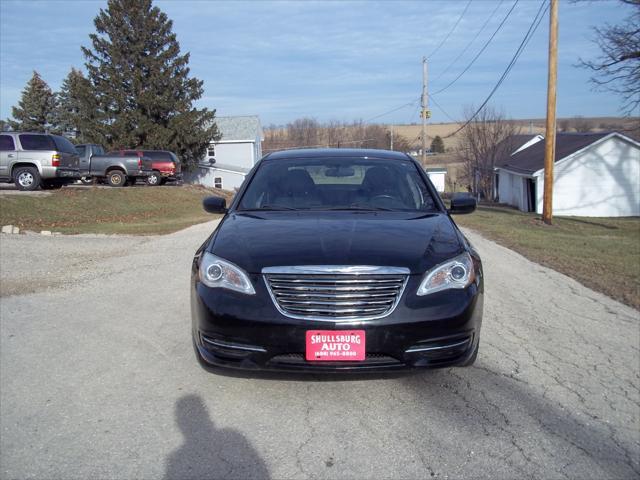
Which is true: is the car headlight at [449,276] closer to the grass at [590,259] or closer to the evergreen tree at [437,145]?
the grass at [590,259]

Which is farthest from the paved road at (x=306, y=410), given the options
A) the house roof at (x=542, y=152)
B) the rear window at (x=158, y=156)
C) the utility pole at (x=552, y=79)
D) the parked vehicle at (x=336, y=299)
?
the house roof at (x=542, y=152)

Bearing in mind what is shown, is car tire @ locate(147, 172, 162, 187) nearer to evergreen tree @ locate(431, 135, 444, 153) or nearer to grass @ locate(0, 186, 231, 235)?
grass @ locate(0, 186, 231, 235)

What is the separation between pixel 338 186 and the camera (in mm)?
5176

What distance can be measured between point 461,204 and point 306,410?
243 centimetres

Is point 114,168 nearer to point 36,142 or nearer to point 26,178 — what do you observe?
point 26,178

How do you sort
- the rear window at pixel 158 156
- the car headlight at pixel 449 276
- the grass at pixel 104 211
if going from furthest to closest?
the rear window at pixel 158 156 < the grass at pixel 104 211 < the car headlight at pixel 449 276

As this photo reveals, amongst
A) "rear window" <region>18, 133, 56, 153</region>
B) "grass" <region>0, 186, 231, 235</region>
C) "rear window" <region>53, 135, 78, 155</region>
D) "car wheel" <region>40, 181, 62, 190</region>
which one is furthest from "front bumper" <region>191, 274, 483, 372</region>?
"car wheel" <region>40, 181, 62, 190</region>

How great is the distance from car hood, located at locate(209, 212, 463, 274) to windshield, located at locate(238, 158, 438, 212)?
0.94 feet

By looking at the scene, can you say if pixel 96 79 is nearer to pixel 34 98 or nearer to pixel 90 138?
pixel 90 138

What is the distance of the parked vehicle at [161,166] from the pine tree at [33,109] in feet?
87.1

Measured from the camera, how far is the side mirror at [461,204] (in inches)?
201

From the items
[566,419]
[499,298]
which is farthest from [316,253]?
[499,298]

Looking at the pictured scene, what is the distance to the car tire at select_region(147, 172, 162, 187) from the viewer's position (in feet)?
89.9

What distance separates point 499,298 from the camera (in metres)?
6.80
